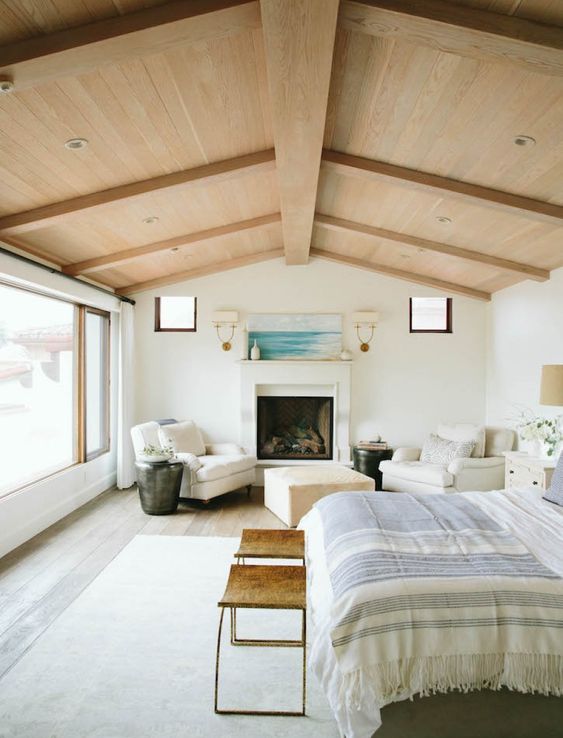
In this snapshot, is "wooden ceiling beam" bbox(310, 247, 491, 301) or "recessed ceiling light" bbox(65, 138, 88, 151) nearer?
"recessed ceiling light" bbox(65, 138, 88, 151)

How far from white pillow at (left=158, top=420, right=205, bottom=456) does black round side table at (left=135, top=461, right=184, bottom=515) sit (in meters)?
0.53

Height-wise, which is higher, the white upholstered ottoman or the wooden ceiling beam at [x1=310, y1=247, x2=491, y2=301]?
the wooden ceiling beam at [x1=310, y1=247, x2=491, y2=301]

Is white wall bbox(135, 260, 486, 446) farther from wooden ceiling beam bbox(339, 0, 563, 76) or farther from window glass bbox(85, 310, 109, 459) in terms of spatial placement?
wooden ceiling beam bbox(339, 0, 563, 76)

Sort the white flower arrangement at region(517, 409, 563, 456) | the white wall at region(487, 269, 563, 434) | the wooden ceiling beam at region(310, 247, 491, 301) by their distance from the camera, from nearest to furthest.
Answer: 1. the white flower arrangement at region(517, 409, 563, 456)
2. the white wall at region(487, 269, 563, 434)
3. the wooden ceiling beam at region(310, 247, 491, 301)

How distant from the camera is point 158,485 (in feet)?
16.3

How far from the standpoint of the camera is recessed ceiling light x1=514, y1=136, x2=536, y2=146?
8.97ft

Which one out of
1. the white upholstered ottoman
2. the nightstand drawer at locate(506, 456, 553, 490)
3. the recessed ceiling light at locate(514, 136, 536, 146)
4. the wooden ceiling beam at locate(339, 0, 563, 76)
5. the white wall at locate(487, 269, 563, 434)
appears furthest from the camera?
the white wall at locate(487, 269, 563, 434)

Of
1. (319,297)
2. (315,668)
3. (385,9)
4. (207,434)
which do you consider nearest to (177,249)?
(319,297)

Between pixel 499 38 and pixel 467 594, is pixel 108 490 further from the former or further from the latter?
pixel 499 38

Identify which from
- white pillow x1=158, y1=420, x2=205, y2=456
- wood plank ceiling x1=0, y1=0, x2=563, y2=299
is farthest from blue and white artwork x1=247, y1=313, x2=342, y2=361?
wood plank ceiling x1=0, y1=0, x2=563, y2=299

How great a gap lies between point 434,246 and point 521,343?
1.50 metres

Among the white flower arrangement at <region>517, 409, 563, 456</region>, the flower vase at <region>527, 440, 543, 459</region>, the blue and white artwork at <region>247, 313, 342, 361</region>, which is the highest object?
the blue and white artwork at <region>247, 313, 342, 361</region>

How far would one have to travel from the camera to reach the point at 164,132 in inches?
114

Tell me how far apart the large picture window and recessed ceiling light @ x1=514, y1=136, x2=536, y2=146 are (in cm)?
367
